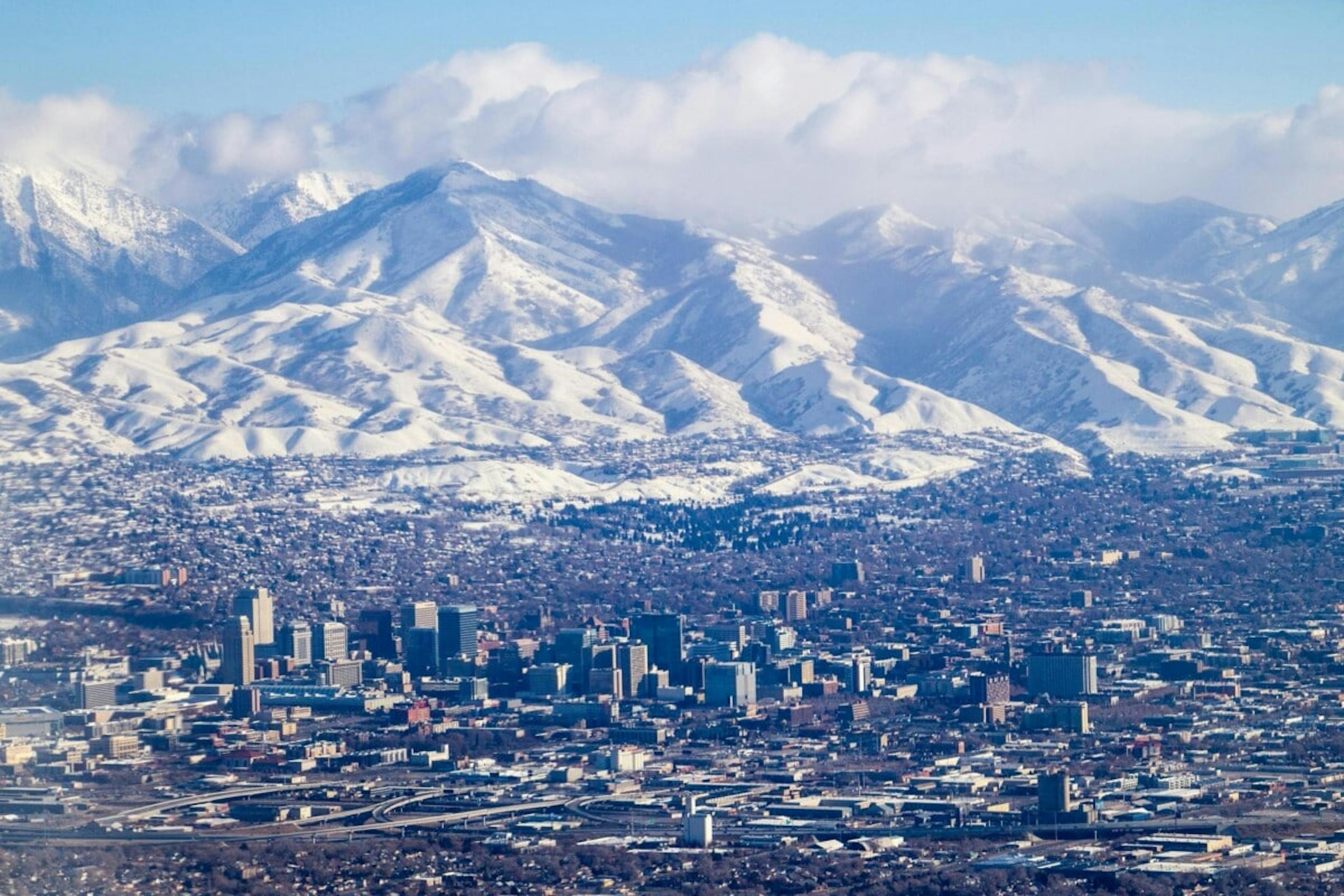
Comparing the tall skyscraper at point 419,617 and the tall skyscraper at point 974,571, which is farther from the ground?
the tall skyscraper at point 974,571

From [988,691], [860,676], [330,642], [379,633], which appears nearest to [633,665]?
[860,676]

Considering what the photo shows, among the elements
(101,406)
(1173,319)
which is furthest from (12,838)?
(1173,319)

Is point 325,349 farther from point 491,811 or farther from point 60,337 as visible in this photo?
point 491,811

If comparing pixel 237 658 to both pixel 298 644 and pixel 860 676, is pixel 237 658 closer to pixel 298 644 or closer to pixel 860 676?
pixel 298 644

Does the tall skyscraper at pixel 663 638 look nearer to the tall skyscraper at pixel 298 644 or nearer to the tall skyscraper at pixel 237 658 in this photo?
the tall skyscraper at pixel 298 644

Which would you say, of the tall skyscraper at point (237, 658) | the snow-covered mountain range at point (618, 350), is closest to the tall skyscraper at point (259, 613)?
the tall skyscraper at point (237, 658)
